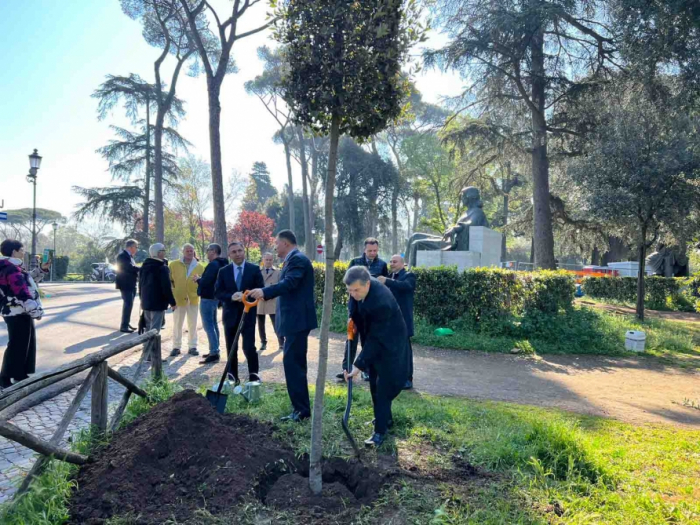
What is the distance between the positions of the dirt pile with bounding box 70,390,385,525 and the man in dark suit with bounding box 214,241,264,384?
1.63m

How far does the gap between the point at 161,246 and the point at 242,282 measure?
2.49 metres

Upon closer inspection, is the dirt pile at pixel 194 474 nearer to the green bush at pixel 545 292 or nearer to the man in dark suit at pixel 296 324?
the man in dark suit at pixel 296 324

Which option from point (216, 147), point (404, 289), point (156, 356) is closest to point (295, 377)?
point (156, 356)

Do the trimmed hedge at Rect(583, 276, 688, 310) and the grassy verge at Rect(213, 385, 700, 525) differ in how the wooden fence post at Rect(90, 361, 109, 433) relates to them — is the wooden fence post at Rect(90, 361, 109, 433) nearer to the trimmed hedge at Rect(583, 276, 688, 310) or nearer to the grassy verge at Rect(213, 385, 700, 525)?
the grassy verge at Rect(213, 385, 700, 525)

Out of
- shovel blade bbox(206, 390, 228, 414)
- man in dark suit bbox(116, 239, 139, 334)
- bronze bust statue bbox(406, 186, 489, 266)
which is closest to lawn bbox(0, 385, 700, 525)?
shovel blade bbox(206, 390, 228, 414)

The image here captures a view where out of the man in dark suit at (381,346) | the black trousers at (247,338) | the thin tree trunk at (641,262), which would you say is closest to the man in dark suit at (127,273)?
the black trousers at (247,338)

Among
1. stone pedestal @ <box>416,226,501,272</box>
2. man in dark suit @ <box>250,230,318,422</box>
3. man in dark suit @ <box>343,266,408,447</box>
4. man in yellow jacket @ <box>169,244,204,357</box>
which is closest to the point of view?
man in dark suit @ <box>343,266,408,447</box>

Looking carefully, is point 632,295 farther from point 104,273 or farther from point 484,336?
point 104,273

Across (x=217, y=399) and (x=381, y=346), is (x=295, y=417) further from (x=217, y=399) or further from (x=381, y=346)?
(x=381, y=346)

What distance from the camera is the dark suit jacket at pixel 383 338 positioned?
3.69 metres

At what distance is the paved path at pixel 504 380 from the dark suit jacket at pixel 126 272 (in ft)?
3.43

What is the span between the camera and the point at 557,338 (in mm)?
9000

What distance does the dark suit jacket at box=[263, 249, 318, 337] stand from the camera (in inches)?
165

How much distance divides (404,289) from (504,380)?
2.26 meters
